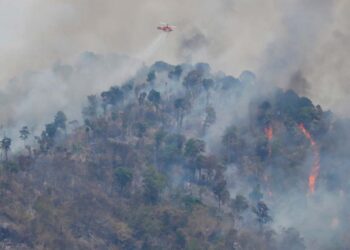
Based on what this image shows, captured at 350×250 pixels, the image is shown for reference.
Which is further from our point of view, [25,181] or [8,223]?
[25,181]

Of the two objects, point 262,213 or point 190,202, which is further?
point 262,213

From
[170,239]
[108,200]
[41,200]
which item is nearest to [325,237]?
[170,239]

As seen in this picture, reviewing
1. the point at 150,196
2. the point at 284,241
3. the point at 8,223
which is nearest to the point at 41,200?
the point at 8,223

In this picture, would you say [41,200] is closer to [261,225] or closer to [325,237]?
[261,225]

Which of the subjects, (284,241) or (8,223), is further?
A: (284,241)

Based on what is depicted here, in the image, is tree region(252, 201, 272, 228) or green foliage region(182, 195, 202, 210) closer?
green foliage region(182, 195, 202, 210)

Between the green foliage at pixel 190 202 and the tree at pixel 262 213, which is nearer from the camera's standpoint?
the green foliage at pixel 190 202

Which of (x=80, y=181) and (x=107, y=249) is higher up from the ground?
(x=80, y=181)

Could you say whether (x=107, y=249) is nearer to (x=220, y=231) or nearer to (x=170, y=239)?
(x=170, y=239)

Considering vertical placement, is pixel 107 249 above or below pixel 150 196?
below
